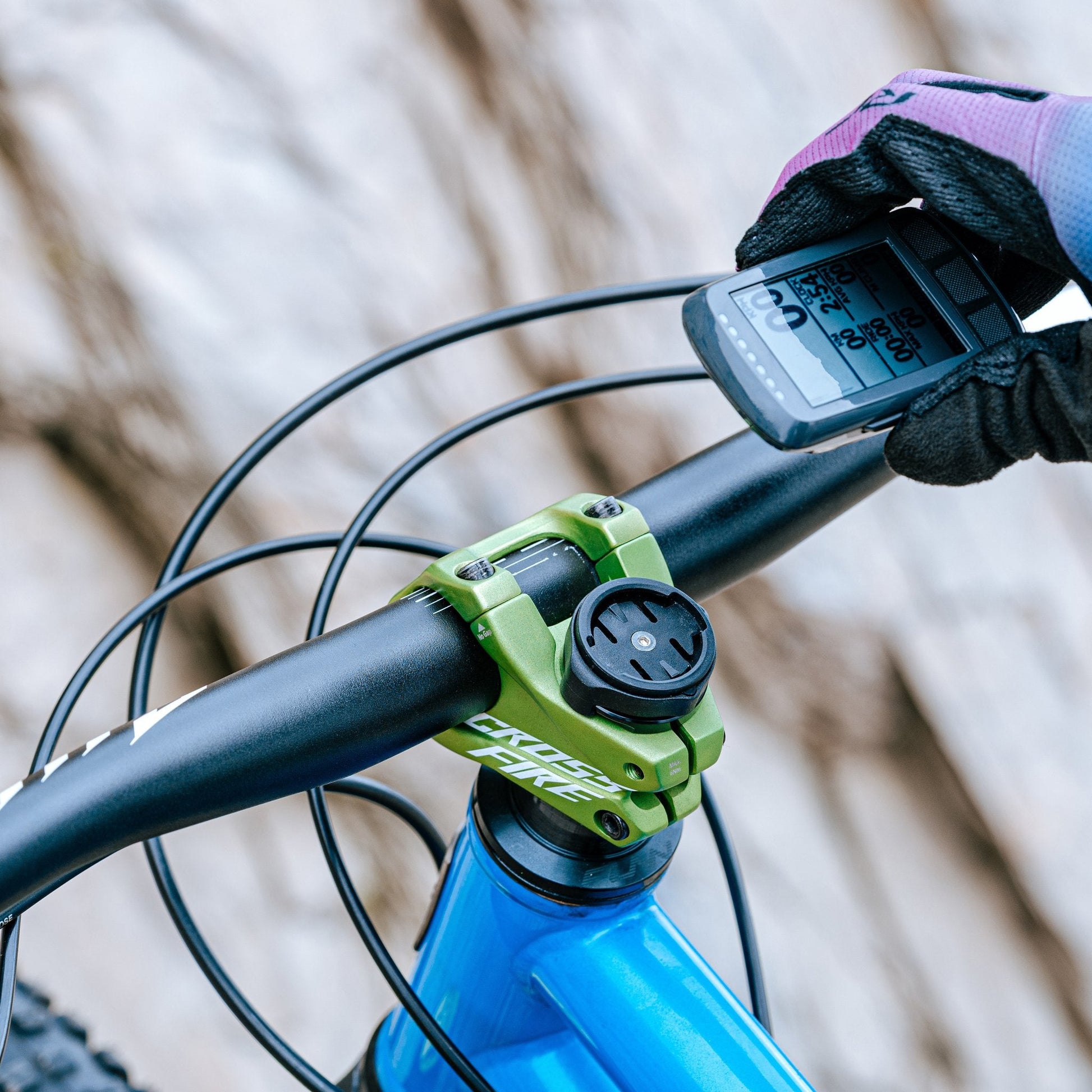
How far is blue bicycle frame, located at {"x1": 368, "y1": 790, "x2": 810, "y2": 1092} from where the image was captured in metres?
0.39

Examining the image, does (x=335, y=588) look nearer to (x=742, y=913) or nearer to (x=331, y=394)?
(x=331, y=394)

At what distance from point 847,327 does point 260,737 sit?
0.28 meters

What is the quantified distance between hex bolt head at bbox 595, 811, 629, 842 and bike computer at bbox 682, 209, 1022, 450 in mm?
155

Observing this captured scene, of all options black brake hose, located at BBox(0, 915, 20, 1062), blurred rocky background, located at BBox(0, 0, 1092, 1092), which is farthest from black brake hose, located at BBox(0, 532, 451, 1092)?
blurred rocky background, located at BBox(0, 0, 1092, 1092)

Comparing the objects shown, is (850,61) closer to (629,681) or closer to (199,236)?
(199,236)

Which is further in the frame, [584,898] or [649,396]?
[649,396]

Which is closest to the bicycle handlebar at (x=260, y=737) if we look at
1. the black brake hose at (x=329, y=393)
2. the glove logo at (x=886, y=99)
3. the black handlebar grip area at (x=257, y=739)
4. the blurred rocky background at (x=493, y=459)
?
the black handlebar grip area at (x=257, y=739)

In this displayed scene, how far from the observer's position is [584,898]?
1.31 feet

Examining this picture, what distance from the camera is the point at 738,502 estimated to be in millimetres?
454

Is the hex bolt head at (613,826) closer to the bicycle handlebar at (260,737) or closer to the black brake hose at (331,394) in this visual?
the bicycle handlebar at (260,737)

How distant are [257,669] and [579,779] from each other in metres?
0.12

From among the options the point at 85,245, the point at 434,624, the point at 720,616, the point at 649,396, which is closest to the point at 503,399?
the point at 649,396

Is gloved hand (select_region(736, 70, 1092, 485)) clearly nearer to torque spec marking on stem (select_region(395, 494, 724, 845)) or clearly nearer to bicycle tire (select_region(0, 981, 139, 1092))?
torque spec marking on stem (select_region(395, 494, 724, 845))

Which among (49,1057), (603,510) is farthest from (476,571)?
(49,1057)
